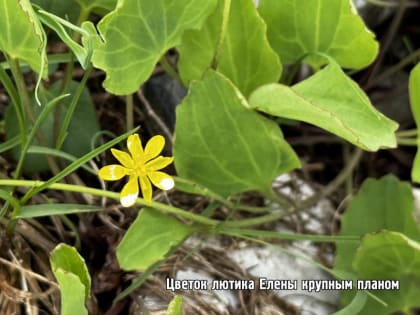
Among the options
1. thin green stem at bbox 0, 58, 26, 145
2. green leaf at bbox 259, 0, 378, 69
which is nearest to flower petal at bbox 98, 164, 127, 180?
thin green stem at bbox 0, 58, 26, 145

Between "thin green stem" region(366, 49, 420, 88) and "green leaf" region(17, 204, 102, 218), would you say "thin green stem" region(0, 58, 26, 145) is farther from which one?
"thin green stem" region(366, 49, 420, 88)

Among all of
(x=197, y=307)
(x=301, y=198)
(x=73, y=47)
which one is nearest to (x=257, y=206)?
(x=301, y=198)

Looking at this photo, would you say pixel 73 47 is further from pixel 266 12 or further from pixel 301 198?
pixel 301 198

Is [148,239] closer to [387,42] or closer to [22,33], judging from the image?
[22,33]

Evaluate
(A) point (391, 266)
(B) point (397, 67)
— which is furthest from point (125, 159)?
(B) point (397, 67)

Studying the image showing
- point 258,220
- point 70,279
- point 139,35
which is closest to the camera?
point 70,279

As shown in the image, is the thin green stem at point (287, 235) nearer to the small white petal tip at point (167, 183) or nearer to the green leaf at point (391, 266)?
the green leaf at point (391, 266)

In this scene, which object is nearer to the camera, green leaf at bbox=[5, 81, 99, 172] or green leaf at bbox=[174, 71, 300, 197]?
green leaf at bbox=[174, 71, 300, 197]
